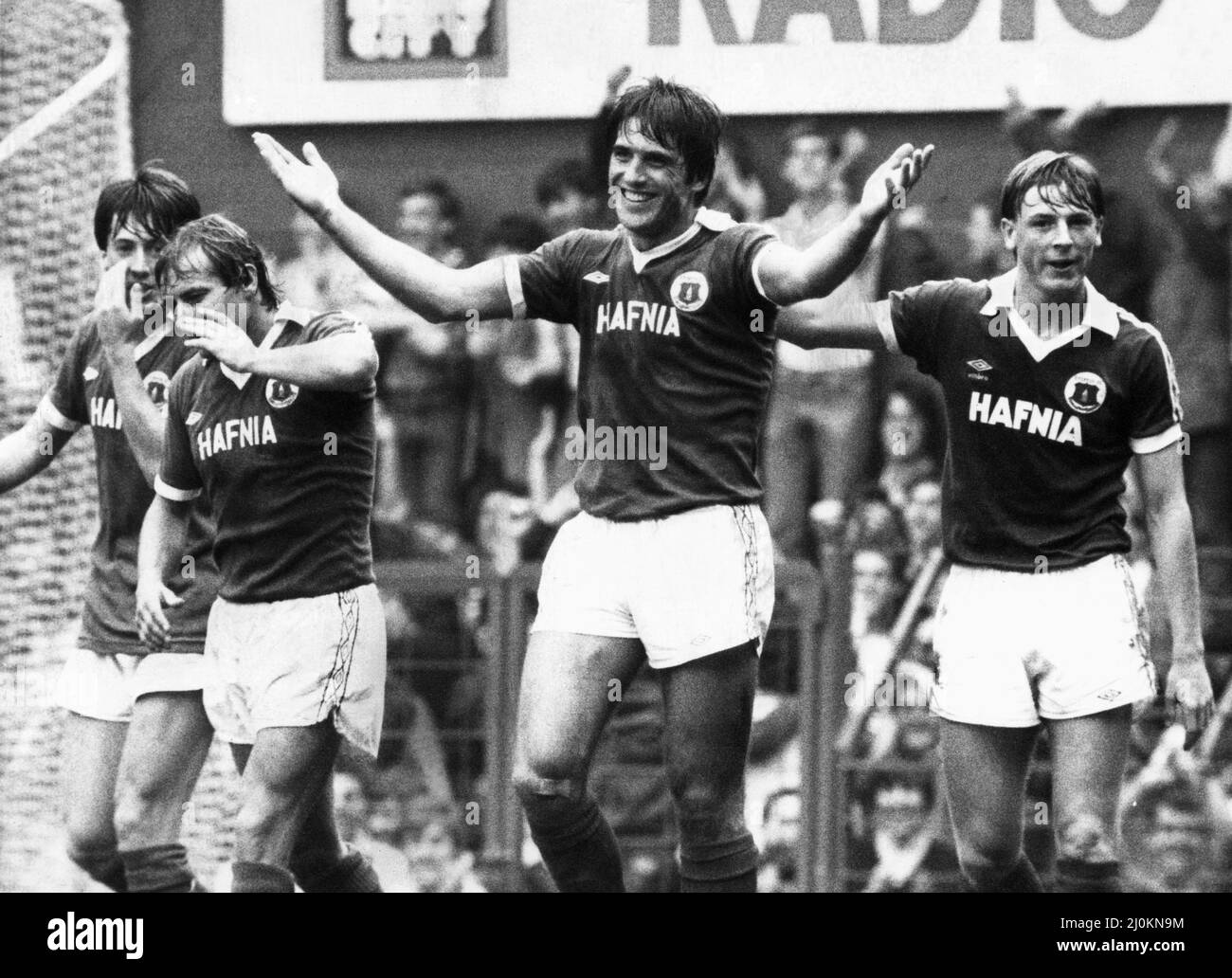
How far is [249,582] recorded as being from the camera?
242 inches

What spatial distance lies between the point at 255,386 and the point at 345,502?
356 mm

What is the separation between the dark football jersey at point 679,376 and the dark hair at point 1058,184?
1.97 ft

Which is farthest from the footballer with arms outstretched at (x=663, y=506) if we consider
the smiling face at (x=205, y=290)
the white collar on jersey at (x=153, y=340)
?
the white collar on jersey at (x=153, y=340)

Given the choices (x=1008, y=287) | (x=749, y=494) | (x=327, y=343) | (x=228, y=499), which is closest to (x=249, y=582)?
(x=228, y=499)

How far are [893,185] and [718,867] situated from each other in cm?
165

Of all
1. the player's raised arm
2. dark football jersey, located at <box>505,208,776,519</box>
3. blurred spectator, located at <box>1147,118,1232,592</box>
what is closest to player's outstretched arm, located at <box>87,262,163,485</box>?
dark football jersey, located at <box>505,208,776,519</box>

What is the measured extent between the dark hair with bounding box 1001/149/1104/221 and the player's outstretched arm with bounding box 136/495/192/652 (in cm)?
218

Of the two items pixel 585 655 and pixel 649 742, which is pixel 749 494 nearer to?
pixel 585 655

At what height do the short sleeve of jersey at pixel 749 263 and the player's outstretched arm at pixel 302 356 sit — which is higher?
the short sleeve of jersey at pixel 749 263

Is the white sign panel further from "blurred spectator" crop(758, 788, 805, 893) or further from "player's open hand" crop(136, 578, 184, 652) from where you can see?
"player's open hand" crop(136, 578, 184, 652)

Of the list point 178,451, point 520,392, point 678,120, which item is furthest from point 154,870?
point 678,120

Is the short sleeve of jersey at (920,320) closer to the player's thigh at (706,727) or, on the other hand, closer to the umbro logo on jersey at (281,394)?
the player's thigh at (706,727)

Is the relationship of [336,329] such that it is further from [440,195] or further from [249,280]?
[440,195]

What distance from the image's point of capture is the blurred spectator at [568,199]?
8109 mm
